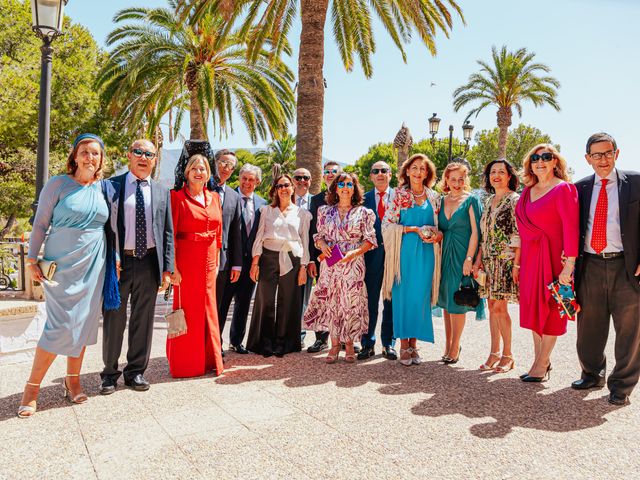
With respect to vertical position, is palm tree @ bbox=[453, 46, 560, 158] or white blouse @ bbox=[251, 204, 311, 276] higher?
palm tree @ bbox=[453, 46, 560, 158]

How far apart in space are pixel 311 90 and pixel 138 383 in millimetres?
→ 7512

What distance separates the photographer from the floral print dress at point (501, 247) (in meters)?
4.82

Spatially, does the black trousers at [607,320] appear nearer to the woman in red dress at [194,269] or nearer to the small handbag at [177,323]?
the woman in red dress at [194,269]

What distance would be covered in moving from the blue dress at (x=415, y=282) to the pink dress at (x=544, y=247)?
36.2 inches

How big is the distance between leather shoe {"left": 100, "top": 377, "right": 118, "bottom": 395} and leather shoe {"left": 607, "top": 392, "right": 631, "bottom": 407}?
4202mm

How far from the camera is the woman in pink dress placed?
4.34 meters

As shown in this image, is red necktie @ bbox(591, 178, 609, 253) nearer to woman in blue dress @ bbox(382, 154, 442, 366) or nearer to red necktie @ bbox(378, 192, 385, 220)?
woman in blue dress @ bbox(382, 154, 442, 366)

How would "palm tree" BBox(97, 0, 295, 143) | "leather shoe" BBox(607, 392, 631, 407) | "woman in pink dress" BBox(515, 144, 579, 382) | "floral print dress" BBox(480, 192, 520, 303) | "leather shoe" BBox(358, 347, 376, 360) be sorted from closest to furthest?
"leather shoe" BBox(607, 392, 631, 407) → "woman in pink dress" BBox(515, 144, 579, 382) → "floral print dress" BBox(480, 192, 520, 303) → "leather shoe" BBox(358, 347, 376, 360) → "palm tree" BBox(97, 0, 295, 143)

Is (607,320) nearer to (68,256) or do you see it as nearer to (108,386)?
(108,386)

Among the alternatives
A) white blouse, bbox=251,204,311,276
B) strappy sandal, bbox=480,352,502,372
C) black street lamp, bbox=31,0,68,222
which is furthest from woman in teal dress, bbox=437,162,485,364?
black street lamp, bbox=31,0,68,222

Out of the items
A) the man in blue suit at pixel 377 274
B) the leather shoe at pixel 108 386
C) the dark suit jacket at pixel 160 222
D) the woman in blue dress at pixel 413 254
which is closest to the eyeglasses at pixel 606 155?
the woman in blue dress at pixel 413 254

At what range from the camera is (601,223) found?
425 cm

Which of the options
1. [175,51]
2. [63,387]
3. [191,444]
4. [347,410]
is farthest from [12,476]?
[175,51]

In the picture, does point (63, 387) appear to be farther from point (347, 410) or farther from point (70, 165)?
point (347, 410)
